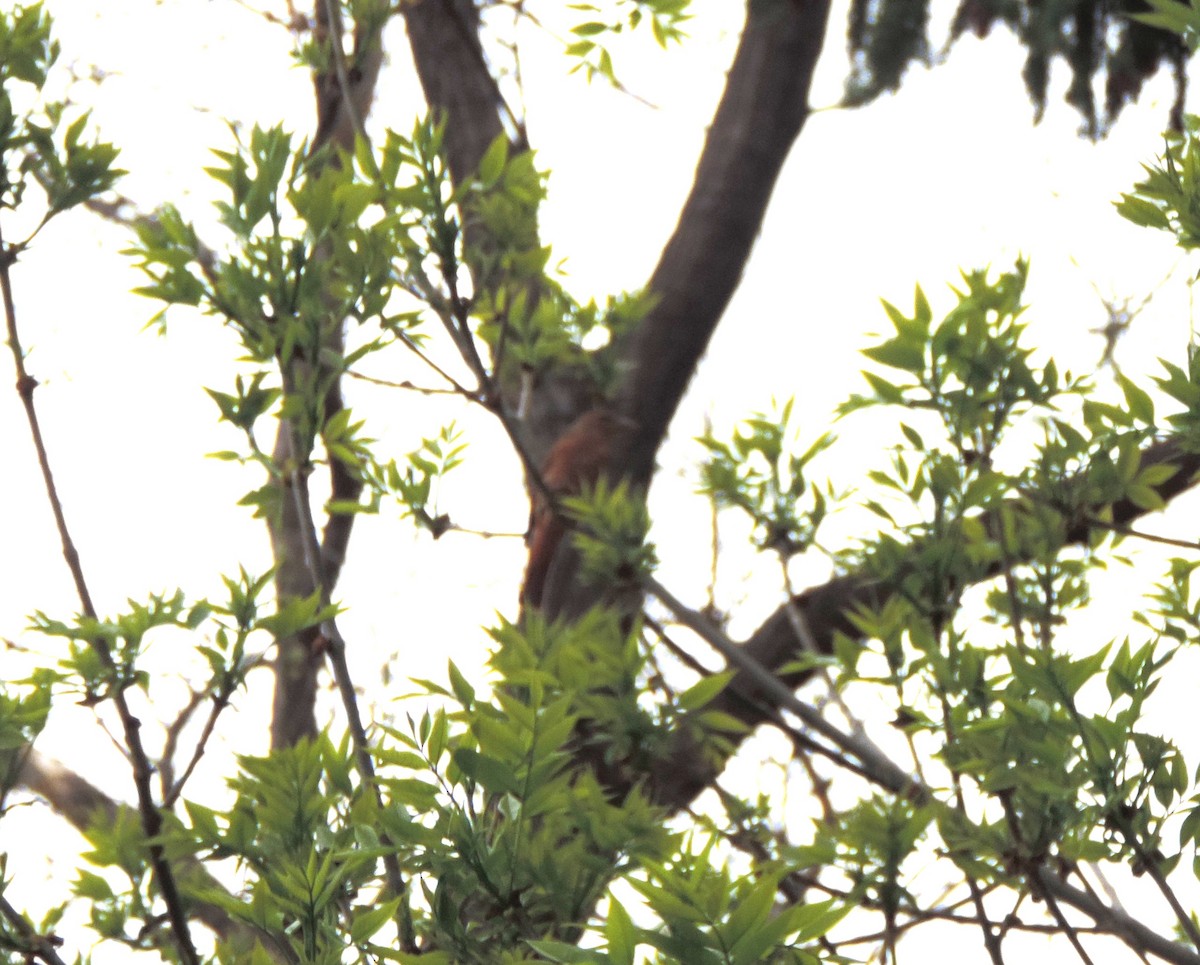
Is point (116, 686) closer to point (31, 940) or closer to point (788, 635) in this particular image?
point (31, 940)

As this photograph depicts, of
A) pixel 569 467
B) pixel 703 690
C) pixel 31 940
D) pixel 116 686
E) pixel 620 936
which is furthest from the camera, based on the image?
pixel 569 467

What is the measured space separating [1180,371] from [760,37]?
184cm

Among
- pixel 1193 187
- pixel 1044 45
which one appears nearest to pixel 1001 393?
pixel 1193 187

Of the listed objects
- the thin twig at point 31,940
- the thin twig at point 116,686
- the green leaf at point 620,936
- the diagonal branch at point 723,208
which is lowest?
the green leaf at point 620,936

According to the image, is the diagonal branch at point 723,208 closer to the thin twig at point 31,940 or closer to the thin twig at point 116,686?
the thin twig at point 116,686

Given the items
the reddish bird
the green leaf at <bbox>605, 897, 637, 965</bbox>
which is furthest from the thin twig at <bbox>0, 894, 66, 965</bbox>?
the reddish bird

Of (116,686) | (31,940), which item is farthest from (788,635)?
(31,940)

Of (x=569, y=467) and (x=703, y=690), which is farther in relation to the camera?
(x=569, y=467)

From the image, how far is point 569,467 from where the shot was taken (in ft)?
7.31

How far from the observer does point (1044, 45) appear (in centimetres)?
256

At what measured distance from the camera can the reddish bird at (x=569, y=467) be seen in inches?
86.6

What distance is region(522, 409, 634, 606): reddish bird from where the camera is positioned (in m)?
2.20

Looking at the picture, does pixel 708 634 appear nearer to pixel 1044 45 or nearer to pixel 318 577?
pixel 318 577

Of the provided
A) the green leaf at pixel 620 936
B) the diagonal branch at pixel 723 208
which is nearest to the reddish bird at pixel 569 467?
the diagonal branch at pixel 723 208
